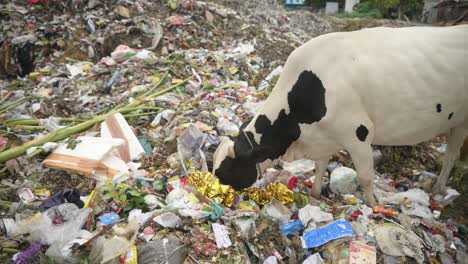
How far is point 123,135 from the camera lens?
397 cm

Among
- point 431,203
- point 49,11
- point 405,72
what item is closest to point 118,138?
point 405,72

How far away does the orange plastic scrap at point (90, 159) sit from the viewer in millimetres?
3494

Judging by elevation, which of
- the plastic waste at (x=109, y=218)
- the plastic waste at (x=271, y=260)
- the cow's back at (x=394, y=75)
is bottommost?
the plastic waste at (x=271, y=260)

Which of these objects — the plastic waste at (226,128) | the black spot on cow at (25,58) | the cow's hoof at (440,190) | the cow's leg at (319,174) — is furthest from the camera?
the black spot on cow at (25,58)

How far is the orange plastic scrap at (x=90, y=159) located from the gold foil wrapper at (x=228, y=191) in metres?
0.86

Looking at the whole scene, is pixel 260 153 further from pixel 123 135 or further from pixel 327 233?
pixel 123 135

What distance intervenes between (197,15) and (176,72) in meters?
2.89

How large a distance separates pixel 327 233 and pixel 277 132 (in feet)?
2.81

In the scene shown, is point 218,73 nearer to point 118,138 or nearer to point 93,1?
point 118,138

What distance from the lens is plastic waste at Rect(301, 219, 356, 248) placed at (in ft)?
8.86

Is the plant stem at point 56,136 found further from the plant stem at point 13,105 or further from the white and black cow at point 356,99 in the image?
the white and black cow at point 356,99

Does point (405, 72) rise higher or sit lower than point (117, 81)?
higher

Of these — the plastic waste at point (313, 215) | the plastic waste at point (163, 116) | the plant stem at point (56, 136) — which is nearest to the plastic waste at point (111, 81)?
the plant stem at point (56, 136)

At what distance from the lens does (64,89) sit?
5.75 m
